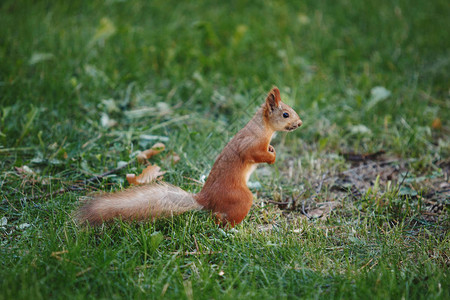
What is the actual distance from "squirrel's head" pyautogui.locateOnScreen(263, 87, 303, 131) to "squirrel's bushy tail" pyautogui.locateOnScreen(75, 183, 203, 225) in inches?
22.0

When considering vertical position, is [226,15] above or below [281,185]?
above

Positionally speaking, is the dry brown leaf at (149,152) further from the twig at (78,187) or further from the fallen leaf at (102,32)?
the fallen leaf at (102,32)

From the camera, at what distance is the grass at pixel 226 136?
2086mm

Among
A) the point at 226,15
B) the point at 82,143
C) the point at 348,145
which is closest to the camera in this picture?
the point at 82,143

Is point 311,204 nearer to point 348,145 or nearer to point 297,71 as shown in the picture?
point 348,145

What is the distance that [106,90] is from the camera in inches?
162

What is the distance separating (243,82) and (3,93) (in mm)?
2028

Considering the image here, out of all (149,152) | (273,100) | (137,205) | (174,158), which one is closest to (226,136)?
(174,158)

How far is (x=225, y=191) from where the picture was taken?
2.34 meters

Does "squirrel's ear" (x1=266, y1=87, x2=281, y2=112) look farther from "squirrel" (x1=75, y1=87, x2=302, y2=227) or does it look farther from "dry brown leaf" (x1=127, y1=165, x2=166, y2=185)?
"dry brown leaf" (x1=127, y1=165, x2=166, y2=185)

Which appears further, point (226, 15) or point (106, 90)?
point (226, 15)

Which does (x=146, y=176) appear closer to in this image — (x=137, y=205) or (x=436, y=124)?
(x=137, y=205)

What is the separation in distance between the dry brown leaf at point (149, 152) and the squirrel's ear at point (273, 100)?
3.36 ft

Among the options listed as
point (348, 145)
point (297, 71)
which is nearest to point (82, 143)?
point (348, 145)
